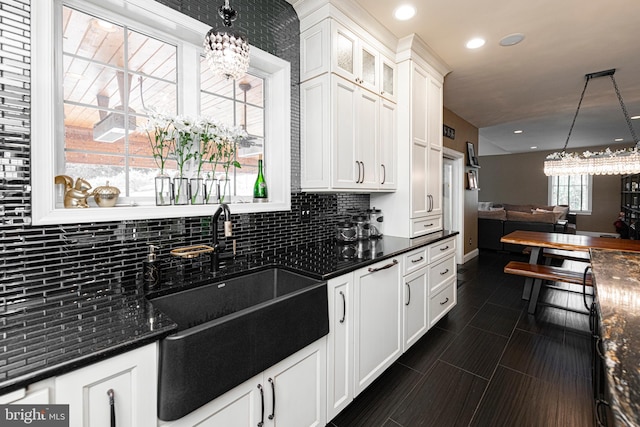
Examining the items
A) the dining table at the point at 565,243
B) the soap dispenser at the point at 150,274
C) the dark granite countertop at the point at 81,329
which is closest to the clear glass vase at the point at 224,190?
the dark granite countertop at the point at 81,329

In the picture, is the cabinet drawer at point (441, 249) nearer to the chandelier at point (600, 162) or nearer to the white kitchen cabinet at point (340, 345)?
the white kitchen cabinet at point (340, 345)

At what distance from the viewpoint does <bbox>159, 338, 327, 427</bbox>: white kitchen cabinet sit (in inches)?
41.2

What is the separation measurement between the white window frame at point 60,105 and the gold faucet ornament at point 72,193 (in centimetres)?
7

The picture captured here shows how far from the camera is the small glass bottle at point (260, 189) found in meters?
2.06

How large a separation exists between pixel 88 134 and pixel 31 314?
0.85 m

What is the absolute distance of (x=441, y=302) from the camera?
2811mm

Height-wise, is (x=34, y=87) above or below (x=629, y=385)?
above

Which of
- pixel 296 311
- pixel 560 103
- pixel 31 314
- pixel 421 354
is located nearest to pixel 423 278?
pixel 421 354

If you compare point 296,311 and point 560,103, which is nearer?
point 296,311

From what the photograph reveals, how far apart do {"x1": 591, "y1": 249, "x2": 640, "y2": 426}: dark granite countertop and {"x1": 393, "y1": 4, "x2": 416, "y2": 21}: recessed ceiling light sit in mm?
2146

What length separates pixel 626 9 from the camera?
2215 millimetres

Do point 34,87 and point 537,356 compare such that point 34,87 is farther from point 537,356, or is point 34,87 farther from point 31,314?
point 537,356

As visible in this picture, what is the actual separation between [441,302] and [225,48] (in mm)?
2743

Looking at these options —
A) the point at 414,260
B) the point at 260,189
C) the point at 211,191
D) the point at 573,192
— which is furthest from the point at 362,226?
the point at 573,192
